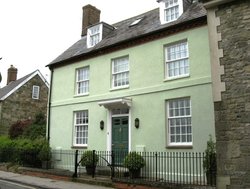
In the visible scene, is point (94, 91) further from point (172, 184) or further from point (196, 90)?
point (172, 184)

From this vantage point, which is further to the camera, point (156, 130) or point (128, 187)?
point (156, 130)

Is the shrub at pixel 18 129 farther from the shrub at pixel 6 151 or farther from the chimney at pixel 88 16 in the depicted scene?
the chimney at pixel 88 16

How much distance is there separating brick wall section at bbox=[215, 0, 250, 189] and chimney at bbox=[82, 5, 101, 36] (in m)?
14.6

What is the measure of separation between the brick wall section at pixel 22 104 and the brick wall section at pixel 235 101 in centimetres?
2269

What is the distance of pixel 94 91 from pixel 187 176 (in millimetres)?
7508

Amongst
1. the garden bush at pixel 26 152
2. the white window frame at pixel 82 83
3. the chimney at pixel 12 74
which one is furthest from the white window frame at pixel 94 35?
the chimney at pixel 12 74

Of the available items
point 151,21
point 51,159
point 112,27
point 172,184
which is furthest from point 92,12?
point 172,184

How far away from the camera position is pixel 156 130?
14.2 metres

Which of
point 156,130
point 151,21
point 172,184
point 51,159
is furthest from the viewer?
point 51,159

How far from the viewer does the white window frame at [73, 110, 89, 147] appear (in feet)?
58.0

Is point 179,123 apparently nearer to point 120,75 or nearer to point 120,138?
point 120,138

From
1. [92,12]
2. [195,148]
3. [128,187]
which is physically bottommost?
[128,187]

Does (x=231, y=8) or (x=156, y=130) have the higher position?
(x=231, y=8)

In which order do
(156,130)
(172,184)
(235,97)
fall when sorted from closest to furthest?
(235,97) < (172,184) < (156,130)
